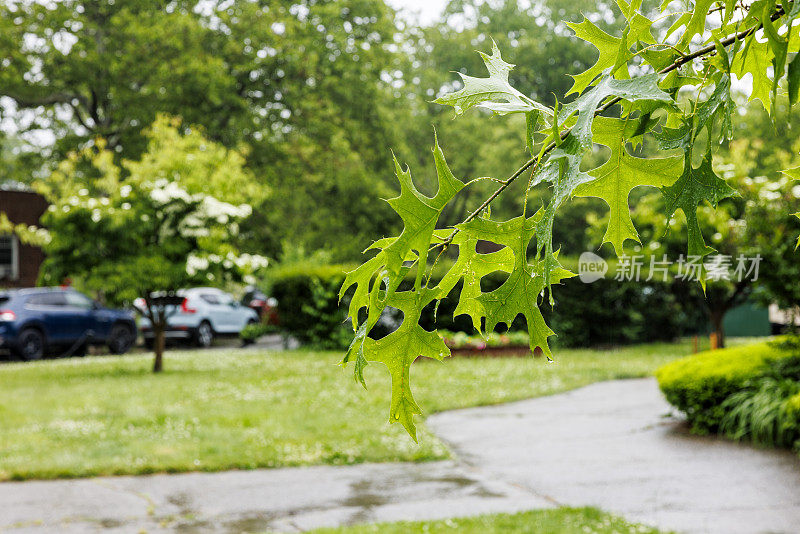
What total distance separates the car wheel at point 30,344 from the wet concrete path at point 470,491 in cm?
1253

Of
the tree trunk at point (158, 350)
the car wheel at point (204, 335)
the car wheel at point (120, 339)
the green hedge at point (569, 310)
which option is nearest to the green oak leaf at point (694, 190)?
the tree trunk at point (158, 350)

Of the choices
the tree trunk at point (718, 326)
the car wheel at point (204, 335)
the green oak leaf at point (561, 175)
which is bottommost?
the car wheel at point (204, 335)

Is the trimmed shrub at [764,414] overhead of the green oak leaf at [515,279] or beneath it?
beneath

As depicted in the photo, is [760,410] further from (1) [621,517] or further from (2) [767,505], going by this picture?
(1) [621,517]

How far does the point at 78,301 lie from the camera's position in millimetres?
19031

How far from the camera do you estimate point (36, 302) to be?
704 inches

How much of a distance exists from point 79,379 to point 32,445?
5.74 metres

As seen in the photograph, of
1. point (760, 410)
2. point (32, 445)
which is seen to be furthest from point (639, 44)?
point (32, 445)

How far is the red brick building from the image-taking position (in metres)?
28.7

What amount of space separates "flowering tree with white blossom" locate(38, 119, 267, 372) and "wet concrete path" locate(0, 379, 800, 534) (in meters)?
7.38

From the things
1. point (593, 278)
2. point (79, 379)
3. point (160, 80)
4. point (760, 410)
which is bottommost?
point (79, 379)

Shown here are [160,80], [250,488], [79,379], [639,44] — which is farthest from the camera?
[160,80]

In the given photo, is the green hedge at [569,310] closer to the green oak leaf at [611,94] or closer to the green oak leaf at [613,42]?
the green oak leaf at [613,42]

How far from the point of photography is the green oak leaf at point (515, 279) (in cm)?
112
